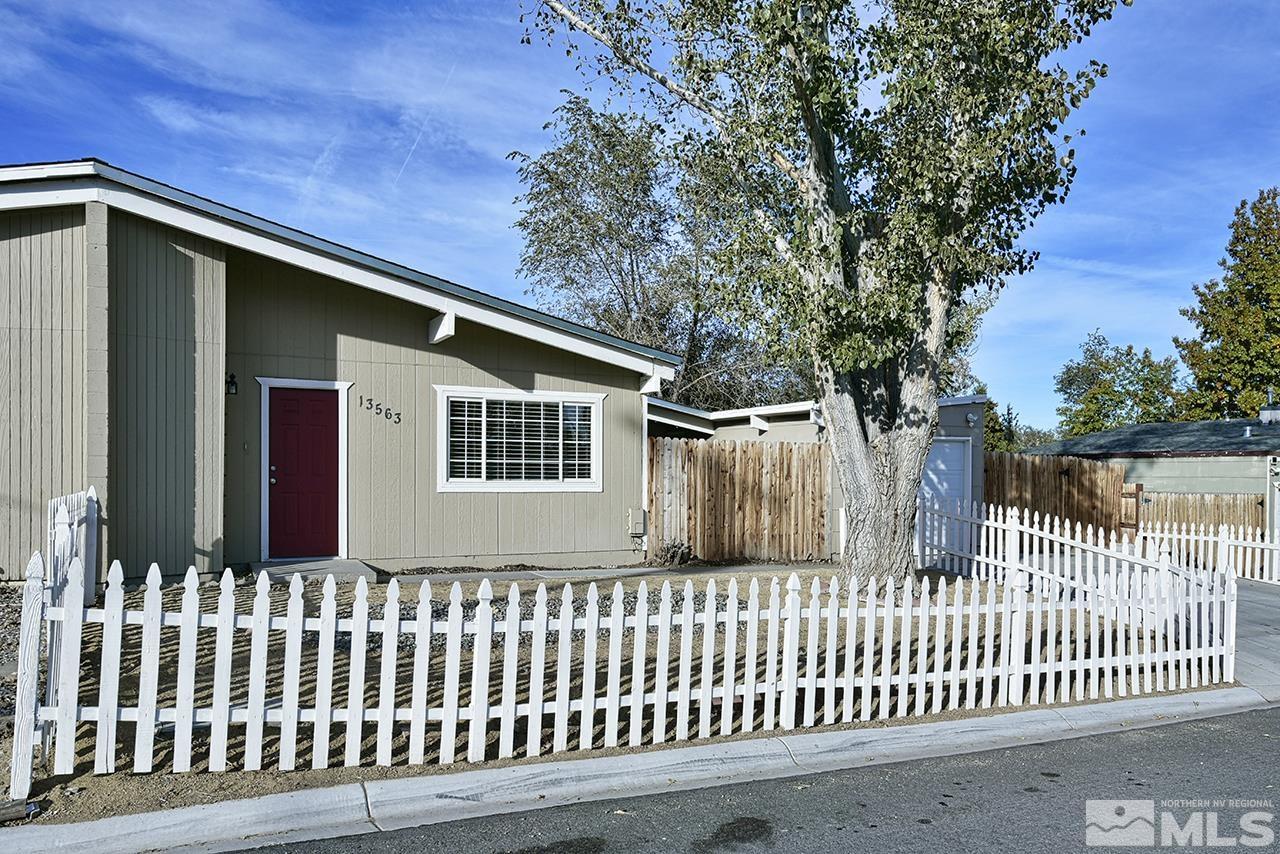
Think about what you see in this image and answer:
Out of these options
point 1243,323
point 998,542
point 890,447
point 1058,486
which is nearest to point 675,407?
point 998,542

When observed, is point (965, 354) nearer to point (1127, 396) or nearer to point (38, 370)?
point (1127, 396)

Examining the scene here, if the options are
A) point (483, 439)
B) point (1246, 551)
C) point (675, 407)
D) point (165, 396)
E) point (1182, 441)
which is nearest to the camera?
point (165, 396)

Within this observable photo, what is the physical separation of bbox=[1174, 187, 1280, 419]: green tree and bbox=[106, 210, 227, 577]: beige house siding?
99.6 feet

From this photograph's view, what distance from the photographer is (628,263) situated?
29609mm

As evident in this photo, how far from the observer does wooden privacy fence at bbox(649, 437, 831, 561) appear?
1399cm

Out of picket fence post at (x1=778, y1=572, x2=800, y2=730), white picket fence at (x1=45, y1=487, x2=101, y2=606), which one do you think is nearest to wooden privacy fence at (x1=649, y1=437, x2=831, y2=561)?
white picket fence at (x1=45, y1=487, x2=101, y2=606)

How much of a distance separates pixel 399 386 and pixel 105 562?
391 cm

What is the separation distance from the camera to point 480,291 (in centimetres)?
1206

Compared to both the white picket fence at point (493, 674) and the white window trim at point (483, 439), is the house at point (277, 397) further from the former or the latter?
the white picket fence at point (493, 674)

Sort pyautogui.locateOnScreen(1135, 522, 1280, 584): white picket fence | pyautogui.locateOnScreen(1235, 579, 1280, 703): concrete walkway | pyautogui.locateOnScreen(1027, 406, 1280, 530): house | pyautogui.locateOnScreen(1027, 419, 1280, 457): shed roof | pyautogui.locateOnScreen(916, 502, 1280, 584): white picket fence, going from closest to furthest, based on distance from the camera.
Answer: pyautogui.locateOnScreen(1235, 579, 1280, 703): concrete walkway
pyautogui.locateOnScreen(916, 502, 1280, 584): white picket fence
pyautogui.locateOnScreen(1135, 522, 1280, 584): white picket fence
pyautogui.locateOnScreen(1027, 406, 1280, 530): house
pyautogui.locateOnScreen(1027, 419, 1280, 457): shed roof

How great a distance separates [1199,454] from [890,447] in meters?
14.8

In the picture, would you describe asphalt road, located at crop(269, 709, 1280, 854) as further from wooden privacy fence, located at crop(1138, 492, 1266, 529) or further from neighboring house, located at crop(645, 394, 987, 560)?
wooden privacy fence, located at crop(1138, 492, 1266, 529)

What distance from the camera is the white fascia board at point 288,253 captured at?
31.7ft

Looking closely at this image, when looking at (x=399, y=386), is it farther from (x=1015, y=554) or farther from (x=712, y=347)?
(x=712, y=347)
